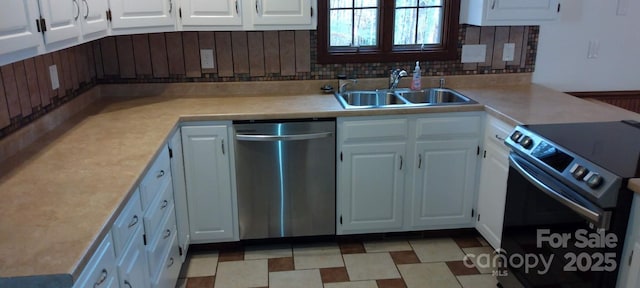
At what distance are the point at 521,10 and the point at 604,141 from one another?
1.15m

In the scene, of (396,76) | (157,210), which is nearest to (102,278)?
(157,210)

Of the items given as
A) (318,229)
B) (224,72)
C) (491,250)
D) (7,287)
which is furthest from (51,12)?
(491,250)

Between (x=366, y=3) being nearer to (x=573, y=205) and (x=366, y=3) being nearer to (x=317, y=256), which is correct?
(x=317, y=256)

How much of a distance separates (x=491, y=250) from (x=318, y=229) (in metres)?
1.04

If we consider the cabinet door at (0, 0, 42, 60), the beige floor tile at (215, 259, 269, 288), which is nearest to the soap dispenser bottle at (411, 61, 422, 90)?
the beige floor tile at (215, 259, 269, 288)

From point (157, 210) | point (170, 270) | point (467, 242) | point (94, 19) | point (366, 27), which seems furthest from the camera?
point (366, 27)

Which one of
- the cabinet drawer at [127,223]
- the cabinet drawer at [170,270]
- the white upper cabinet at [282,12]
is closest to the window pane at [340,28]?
the white upper cabinet at [282,12]

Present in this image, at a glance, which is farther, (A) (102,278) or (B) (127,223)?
(B) (127,223)

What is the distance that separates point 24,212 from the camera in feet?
4.93

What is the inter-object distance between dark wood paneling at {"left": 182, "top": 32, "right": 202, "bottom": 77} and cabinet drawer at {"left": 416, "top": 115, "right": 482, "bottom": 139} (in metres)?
1.43

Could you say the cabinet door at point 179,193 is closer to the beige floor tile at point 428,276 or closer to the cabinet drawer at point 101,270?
the cabinet drawer at point 101,270

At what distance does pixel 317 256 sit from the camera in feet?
9.57

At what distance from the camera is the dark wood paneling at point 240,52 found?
3129 mm

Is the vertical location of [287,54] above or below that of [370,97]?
above
